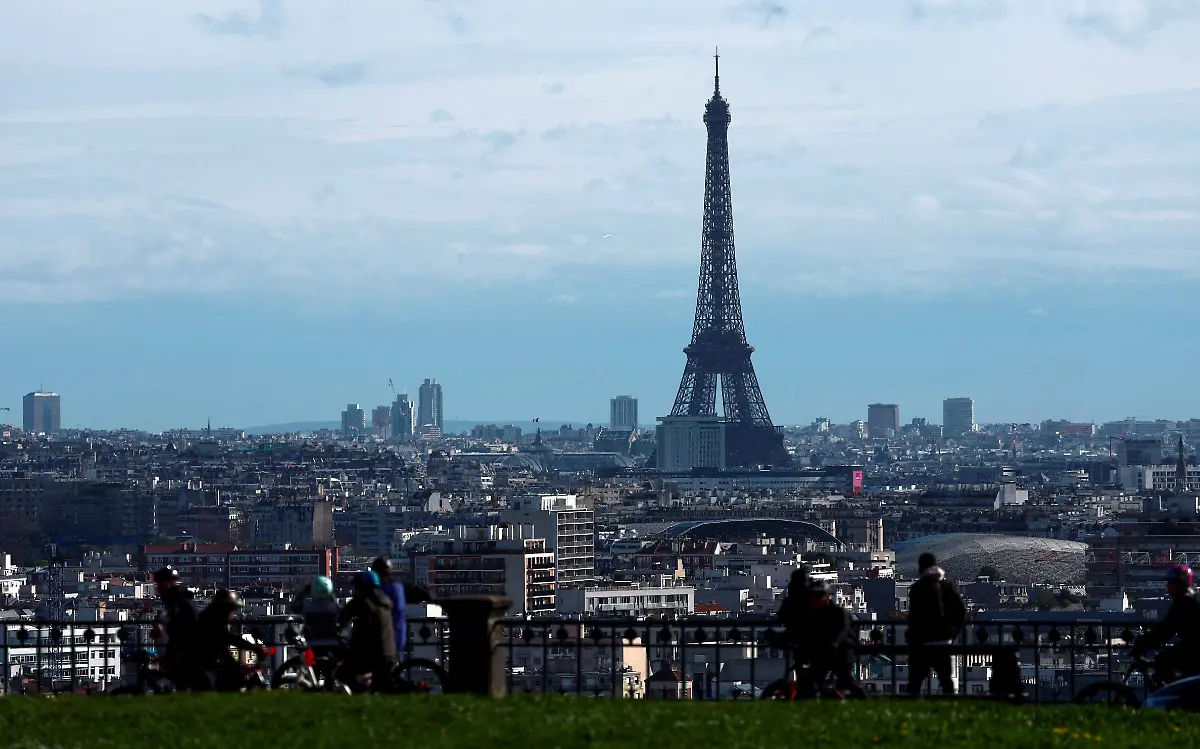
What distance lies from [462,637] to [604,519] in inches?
5417

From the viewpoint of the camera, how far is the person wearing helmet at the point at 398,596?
17.5 meters

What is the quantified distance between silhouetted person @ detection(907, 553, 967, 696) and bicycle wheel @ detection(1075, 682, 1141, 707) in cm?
98

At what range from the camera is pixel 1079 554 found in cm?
11306

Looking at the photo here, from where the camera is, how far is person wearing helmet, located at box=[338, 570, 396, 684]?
17.0 metres

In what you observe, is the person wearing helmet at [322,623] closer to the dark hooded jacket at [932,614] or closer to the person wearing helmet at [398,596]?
the person wearing helmet at [398,596]

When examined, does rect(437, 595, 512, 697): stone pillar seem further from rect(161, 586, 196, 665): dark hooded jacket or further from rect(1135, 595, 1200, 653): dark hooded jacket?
rect(1135, 595, 1200, 653): dark hooded jacket

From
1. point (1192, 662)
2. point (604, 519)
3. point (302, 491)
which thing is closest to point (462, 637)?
point (1192, 662)

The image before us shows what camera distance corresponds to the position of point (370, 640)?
55.9ft

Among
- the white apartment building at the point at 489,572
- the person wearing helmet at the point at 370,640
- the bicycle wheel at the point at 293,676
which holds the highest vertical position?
the person wearing helmet at the point at 370,640

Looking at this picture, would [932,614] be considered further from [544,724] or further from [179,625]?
[179,625]

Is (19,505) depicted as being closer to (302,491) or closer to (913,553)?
(302,491)

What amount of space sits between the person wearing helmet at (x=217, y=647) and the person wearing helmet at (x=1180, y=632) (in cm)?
620

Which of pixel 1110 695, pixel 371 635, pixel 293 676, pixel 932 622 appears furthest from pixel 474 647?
pixel 1110 695

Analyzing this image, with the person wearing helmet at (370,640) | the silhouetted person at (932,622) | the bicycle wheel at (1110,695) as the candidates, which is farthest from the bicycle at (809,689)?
the person wearing helmet at (370,640)
